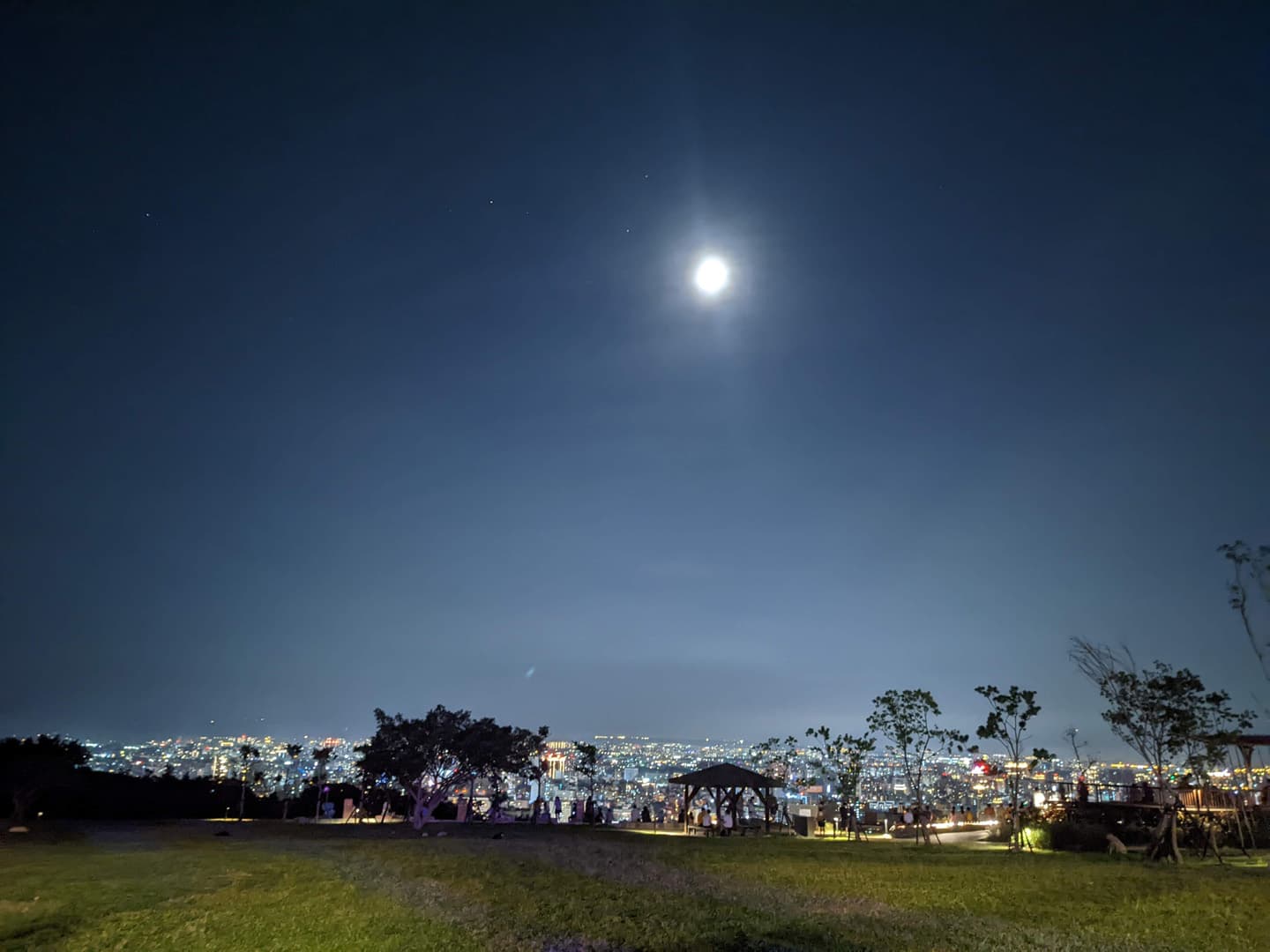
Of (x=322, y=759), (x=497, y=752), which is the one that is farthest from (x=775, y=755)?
(x=322, y=759)

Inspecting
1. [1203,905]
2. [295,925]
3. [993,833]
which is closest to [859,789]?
[993,833]

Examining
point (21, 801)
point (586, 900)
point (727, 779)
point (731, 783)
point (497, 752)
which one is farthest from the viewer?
point (727, 779)

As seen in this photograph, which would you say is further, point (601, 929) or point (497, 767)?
point (497, 767)

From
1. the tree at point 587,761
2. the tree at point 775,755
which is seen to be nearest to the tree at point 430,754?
the tree at point 587,761

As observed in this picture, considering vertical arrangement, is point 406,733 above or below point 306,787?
above

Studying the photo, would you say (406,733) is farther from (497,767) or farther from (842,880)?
(842,880)

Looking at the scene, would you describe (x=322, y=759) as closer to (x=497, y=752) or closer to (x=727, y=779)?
(x=497, y=752)

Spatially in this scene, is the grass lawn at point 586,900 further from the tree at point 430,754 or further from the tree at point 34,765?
the tree at point 430,754
